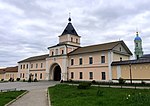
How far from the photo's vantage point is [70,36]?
4475 cm

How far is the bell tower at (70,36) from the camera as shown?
145 feet

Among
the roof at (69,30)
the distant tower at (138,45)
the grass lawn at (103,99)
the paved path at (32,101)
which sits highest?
the roof at (69,30)

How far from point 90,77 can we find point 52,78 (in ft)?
42.2

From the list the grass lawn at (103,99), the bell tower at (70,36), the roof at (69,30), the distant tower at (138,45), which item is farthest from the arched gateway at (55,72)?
the grass lawn at (103,99)

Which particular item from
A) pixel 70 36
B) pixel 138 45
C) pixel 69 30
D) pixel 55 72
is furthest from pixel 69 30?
pixel 138 45

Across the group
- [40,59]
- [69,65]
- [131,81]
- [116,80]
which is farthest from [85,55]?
[40,59]

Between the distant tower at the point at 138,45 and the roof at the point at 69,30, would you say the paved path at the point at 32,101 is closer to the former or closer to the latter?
the roof at the point at 69,30

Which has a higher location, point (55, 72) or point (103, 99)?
point (55, 72)

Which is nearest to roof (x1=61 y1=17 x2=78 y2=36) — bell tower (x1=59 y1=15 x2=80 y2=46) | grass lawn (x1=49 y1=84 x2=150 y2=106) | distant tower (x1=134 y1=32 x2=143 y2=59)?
bell tower (x1=59 y1=15 x2=80 y2=46)

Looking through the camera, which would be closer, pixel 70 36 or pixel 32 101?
pixel 32 101

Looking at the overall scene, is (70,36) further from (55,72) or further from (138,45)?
(138,45)

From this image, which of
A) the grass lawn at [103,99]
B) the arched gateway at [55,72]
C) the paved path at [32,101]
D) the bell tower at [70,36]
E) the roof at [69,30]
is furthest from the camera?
the roof at [69,30]

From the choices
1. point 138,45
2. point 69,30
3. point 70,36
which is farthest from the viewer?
point 138,45

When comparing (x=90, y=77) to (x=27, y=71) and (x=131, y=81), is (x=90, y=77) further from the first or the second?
(x=27, y=71)
